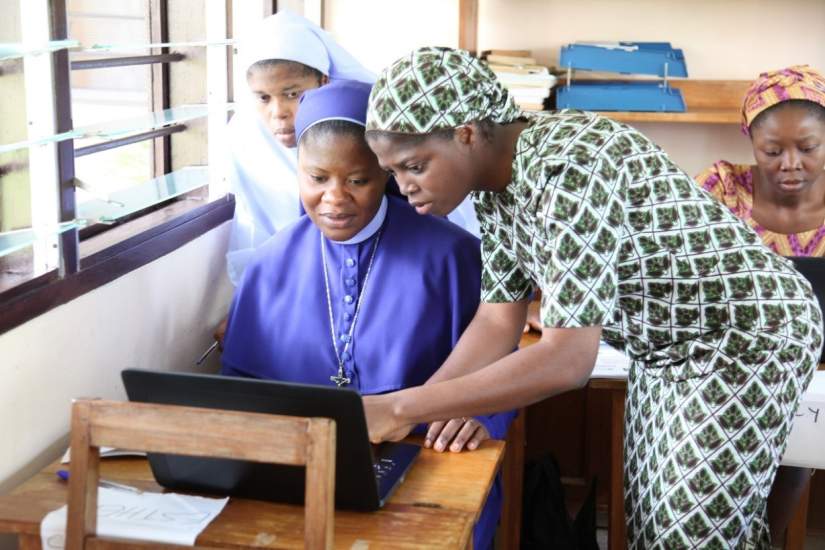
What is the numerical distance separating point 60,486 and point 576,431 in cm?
206

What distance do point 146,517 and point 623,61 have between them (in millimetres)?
2623

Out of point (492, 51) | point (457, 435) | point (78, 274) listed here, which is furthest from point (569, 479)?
point (78, 274)

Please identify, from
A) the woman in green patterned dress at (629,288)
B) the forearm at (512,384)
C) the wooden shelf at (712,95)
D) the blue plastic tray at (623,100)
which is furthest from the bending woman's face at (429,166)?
the wooden shelf at (712,95)

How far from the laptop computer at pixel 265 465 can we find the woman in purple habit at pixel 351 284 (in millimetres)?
410

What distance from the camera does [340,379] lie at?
2.12m

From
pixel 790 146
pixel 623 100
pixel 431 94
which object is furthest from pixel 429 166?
pixel 623 100

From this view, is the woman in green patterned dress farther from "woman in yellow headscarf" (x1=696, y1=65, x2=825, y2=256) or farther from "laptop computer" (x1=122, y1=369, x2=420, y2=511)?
"woman in yellow headscarf" (x1=696, y1=65, x2=825, y2=256)

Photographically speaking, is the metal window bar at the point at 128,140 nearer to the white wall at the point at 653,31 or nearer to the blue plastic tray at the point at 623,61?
the white wall at the point at 653,31

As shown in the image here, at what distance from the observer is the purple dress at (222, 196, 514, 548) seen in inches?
83.2

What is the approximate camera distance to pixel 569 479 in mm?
3547

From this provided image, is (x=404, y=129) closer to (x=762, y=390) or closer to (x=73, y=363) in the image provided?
(x=762, y=390)

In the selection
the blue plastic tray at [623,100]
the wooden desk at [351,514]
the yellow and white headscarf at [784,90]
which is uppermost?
the yellow and white headscarf at [784,90]

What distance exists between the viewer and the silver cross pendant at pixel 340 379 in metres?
2.12

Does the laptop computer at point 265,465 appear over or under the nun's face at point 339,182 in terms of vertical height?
under
